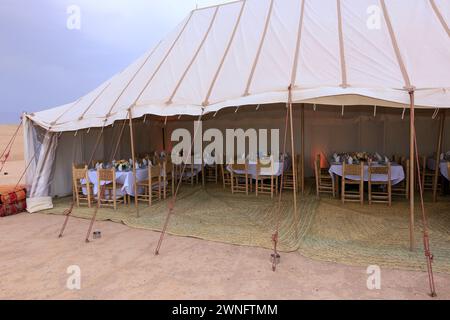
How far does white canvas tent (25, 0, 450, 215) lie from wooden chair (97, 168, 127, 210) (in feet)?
2.60

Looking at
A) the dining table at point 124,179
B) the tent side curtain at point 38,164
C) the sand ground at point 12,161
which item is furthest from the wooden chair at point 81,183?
the sand ground at point 12,161

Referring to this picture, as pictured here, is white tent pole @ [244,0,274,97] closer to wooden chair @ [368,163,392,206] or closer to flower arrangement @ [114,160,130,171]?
wooden chair @ [368,163,392,206]

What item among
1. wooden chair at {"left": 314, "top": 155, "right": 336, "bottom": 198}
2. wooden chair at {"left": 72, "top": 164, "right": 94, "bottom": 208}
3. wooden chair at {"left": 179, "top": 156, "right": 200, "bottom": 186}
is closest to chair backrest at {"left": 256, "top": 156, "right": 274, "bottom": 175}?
wooden chair at {"left": 314, "top": 155, "right": 336, "bottom": 198}

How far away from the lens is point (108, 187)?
509 centimetres

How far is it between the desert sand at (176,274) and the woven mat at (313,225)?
196 mm

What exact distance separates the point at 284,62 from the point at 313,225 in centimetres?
206

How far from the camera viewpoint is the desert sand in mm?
2352

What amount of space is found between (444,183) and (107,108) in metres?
5.71

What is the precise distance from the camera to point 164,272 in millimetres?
2729

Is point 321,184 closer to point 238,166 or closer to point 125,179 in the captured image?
point 238,166

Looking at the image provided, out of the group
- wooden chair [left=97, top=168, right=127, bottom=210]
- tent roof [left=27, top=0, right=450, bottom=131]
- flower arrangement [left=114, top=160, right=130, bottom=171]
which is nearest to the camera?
tent roof [left=27, top=0, right=450, bottom=131]

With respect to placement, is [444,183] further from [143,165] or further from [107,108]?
[107,108]

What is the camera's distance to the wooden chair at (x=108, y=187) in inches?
192
